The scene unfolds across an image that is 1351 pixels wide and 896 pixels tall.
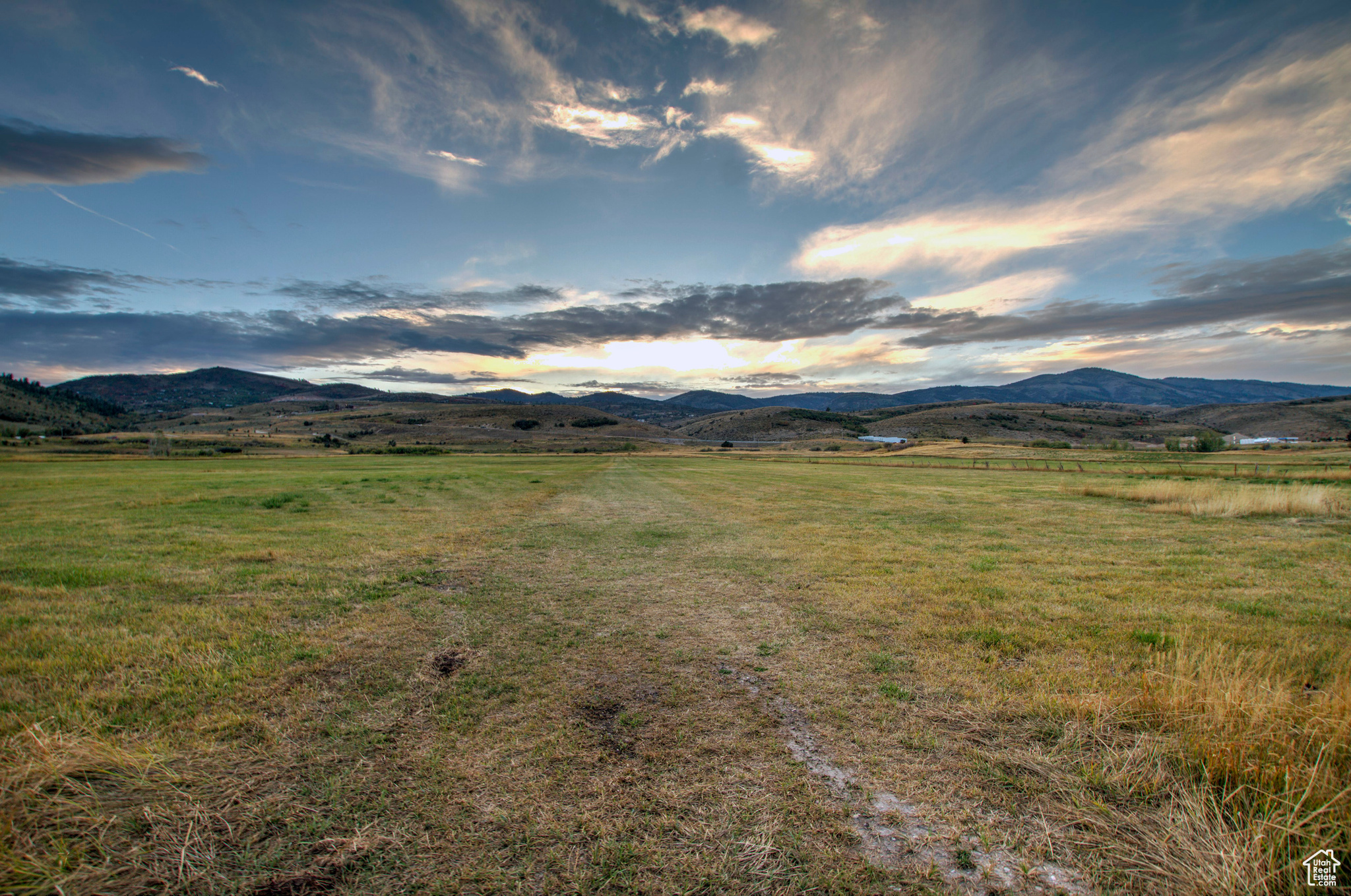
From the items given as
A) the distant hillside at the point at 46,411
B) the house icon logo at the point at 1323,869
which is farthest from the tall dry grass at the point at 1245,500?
the distant hillside at the point at 46,411

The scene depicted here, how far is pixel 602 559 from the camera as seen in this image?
501 inches

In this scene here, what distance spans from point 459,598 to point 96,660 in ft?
14.6

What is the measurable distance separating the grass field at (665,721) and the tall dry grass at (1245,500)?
6509 millimetres

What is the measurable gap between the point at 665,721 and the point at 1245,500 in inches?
946

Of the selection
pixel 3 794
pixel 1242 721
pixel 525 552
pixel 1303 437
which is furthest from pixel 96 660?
pixel 1303 437

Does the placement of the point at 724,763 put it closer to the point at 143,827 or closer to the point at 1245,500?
the point at 143,827

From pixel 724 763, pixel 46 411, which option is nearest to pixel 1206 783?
pixel 724 763

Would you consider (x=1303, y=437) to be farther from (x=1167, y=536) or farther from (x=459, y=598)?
(x=459, y=598)

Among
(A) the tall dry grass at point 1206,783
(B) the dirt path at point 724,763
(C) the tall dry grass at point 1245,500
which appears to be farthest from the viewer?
(C) the tall dry grass at point 1245,500

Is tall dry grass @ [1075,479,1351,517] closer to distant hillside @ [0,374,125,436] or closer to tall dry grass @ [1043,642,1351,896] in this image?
tall dry grass @ [1043,642,1351,896]

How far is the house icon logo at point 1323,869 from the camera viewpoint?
2957mm

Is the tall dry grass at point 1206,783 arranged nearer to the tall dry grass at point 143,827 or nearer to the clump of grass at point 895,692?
the clump of grass at point 895,692

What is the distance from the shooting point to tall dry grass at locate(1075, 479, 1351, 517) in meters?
17.1

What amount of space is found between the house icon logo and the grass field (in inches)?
3.9
